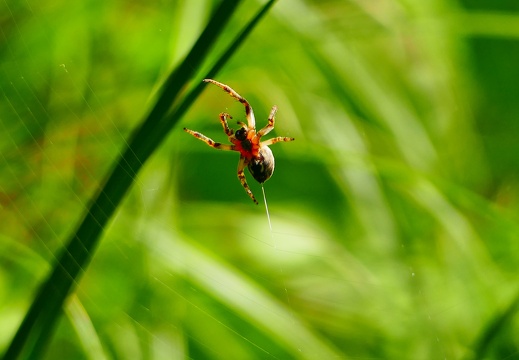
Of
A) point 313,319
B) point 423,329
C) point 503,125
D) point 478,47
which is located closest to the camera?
point 423,329


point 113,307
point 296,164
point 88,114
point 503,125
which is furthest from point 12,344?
point 503,125

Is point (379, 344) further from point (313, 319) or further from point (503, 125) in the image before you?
point (503, 125)

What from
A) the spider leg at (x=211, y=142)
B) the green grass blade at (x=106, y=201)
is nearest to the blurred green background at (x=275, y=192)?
the spider leg at (x=211, y=142)

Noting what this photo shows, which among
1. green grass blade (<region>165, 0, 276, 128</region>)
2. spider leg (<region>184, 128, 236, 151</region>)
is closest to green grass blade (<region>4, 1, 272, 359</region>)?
green grass blade (<region>165, 0, 276, 128</region>)

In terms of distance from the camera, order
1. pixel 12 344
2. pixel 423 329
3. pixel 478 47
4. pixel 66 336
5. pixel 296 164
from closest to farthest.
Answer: pixel 12 344 < pixel 66 336 < pixel 423 329 < pixel 296 164 < pixel 478 47

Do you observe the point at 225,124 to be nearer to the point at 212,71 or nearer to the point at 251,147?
the point at 251,147

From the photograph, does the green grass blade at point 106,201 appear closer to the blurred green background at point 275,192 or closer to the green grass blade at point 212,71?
the green grass blade at point 212,71

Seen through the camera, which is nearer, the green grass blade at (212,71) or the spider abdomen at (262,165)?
the green grass blade at (212,71)
